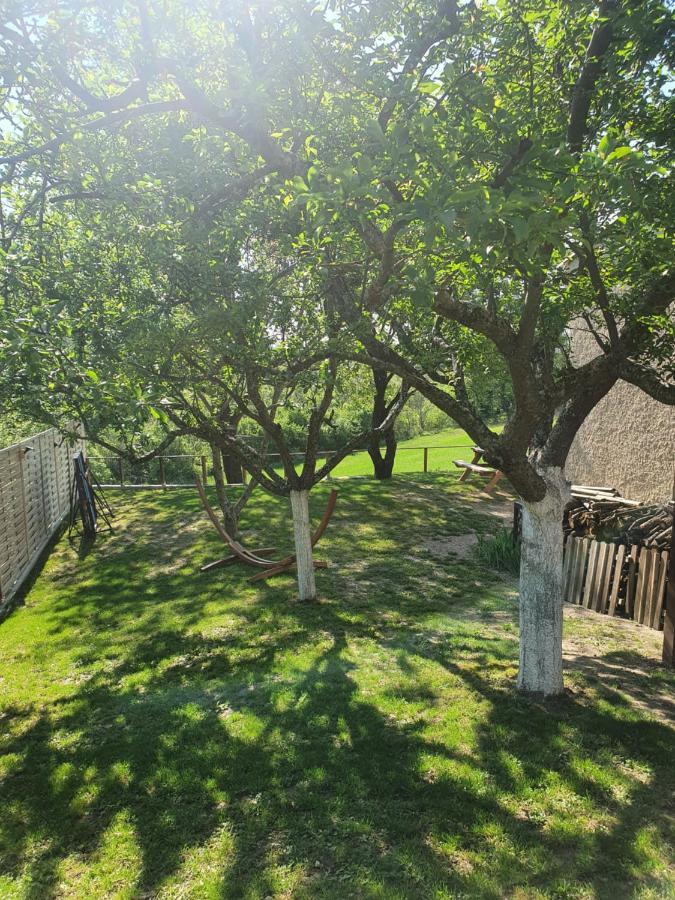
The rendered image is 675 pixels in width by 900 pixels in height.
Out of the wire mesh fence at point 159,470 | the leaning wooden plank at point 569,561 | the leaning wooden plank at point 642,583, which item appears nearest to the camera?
the leaning wooden plank at point 642,583

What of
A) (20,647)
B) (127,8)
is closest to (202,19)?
(127,8)

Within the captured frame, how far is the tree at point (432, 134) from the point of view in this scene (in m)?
3.85

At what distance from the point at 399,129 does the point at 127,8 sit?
2.66 m

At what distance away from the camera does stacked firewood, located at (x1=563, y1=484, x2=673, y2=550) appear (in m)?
8.77

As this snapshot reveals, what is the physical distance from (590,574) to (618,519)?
215cm

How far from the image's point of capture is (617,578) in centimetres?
787

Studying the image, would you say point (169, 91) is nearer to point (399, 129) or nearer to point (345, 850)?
point (399, 129)

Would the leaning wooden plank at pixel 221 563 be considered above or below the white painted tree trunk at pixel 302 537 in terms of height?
below

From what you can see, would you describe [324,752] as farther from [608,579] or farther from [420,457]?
[420,457]

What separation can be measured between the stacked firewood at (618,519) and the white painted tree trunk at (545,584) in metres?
3.39

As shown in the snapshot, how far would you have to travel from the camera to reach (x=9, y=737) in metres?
5.30

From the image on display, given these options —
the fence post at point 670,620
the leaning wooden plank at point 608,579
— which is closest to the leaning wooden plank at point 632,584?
the leaning wooden plank at point 608,579

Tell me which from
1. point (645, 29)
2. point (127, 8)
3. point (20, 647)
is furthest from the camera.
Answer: point (20, 647)

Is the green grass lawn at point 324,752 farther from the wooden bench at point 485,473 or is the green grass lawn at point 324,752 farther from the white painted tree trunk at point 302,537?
the wooden bench at point 485,473
